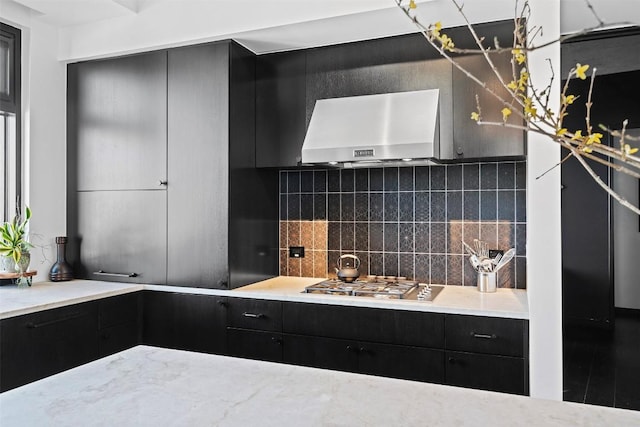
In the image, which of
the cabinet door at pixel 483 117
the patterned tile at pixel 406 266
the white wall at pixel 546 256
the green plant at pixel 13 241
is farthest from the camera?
the patterned tile at pixel 406 266

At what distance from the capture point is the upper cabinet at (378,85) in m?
2.68

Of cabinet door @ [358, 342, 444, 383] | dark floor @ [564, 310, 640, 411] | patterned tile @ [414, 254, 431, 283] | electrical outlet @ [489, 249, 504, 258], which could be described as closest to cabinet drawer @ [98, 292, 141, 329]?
cabinet door @ [358, 342, 444, 383]

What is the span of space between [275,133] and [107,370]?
2126mm

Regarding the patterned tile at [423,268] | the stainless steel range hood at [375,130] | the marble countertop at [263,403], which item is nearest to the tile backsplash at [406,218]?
the patterned tile at [423,268]

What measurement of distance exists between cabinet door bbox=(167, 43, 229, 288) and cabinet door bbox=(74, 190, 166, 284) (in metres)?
0.10

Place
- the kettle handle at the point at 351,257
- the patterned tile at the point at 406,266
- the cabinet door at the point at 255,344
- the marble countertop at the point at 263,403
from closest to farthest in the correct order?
the marble countertop at the point at 263,403
the cabinet door at the point at 255,344
the patterned tile at the point at 406,266
the kettle handle at the point at 351,257

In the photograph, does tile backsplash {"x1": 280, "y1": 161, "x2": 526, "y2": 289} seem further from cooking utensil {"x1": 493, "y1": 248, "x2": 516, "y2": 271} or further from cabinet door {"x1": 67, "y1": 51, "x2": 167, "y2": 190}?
cabinet door {"x1": 67, "y1": 51, "x2": 167, "y2": 190}

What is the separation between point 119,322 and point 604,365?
11.9 ft

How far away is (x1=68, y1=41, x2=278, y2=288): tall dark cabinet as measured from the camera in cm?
297

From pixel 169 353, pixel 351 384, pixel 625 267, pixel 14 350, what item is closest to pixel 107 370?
pixel 169 353

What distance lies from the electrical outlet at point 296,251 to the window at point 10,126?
1.84 m

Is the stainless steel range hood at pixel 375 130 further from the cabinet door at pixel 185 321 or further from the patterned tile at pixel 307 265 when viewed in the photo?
the cabinet door at pixel 185 321

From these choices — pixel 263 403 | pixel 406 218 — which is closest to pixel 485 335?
pixel 406 218

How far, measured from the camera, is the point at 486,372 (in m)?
2.41
